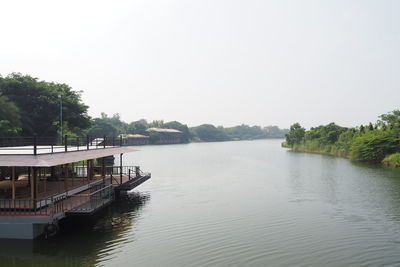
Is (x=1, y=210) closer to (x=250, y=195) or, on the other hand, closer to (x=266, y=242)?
(x=266, y=242)

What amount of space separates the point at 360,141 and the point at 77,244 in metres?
58.2

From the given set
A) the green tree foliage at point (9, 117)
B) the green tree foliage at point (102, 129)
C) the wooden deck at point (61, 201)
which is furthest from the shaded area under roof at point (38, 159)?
the green tree foliage at point (102, 129)

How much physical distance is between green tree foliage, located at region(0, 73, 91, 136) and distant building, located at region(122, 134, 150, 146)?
95.5 metres

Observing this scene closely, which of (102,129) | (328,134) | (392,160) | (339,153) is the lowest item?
(392,160)

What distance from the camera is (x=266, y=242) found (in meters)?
18.0

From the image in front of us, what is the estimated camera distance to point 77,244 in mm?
17219

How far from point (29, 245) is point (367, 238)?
17.0m

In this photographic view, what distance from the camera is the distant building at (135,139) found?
161500 millimetres

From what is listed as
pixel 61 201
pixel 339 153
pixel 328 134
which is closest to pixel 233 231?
pixel 61 201

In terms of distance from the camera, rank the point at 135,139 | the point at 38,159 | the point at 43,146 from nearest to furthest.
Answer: the point at 38,159
the point at 43,146
the point at 135,139

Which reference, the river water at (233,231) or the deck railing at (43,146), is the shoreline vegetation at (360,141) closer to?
the river water at (233,231)

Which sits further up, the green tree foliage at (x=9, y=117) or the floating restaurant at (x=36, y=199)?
the green tree foliage at (x=9, y=117)

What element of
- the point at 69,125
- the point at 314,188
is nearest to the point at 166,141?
the point at 69,125

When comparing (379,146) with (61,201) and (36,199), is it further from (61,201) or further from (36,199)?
(36,199)
